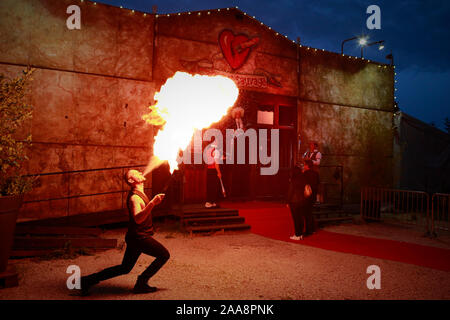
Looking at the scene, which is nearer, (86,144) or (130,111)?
(86,144)

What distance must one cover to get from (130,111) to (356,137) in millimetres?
10369

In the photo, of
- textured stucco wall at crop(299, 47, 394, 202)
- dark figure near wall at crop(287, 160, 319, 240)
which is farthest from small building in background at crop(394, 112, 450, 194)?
dark figure near wall at crop(287, 160, 319, 240)

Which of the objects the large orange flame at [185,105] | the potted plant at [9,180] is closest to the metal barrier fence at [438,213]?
the large orange flame at [185,105]

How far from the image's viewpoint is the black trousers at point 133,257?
4590 mm

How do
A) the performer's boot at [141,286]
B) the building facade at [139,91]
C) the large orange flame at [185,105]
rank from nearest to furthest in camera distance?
the performer's boot at [141,286] < the large orange flame at [185,105] < the building facade at [139,91]

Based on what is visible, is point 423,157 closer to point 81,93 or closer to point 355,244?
point 355,244

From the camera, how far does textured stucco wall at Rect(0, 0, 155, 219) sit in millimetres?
9531

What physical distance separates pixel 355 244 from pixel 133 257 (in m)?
5.90

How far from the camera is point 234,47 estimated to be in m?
12.8

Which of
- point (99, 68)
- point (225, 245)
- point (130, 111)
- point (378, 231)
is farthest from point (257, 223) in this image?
point (99, 68)

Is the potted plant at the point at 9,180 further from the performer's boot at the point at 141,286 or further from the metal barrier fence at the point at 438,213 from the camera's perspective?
the metal barrier fence at the point at 438,213

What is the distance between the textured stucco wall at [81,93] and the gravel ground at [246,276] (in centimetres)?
356
